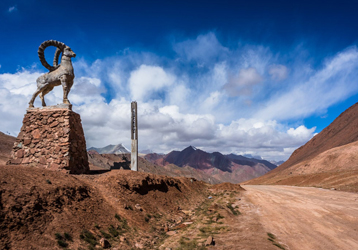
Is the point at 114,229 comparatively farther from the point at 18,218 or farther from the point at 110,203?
the point at 18,218

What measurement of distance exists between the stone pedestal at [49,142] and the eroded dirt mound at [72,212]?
5.70 ft

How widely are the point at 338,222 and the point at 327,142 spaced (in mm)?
70650

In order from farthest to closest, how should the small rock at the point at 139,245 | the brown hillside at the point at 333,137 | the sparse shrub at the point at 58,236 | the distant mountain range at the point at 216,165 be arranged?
the distant mountain range at the point at 216,165, the brown hillside at the point at 333,137, the small rock at the point at 139,245, the sparse shrub at the point at 58,236

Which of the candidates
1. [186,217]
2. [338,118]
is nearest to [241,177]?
[338,118]

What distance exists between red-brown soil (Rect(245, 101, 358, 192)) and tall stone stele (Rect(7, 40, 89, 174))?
77.3 ft

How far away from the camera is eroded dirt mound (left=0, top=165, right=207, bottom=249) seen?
206 inches

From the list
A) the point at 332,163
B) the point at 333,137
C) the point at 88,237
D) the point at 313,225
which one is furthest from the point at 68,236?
the point at 333,137

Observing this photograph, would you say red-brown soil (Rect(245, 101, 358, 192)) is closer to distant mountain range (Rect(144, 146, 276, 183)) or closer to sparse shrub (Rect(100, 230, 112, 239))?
sparse shrub (Rect(100, 230, 112, 239))

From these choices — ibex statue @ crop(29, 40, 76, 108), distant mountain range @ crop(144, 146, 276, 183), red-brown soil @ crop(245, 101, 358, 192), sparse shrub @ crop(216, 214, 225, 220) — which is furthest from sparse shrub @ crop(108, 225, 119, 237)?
distant mountain range @ crop(144, 146, 276, 183)

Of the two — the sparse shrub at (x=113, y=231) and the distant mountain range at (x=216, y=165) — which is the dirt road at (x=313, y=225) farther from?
the distant mountain range at (x=216, y=165)

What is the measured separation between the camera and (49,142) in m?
11.0

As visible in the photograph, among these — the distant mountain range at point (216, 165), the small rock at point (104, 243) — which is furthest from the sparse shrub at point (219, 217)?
the distant mountain range at point (216, 165)

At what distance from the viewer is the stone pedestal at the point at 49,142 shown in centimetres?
1070

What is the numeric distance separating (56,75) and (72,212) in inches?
364
